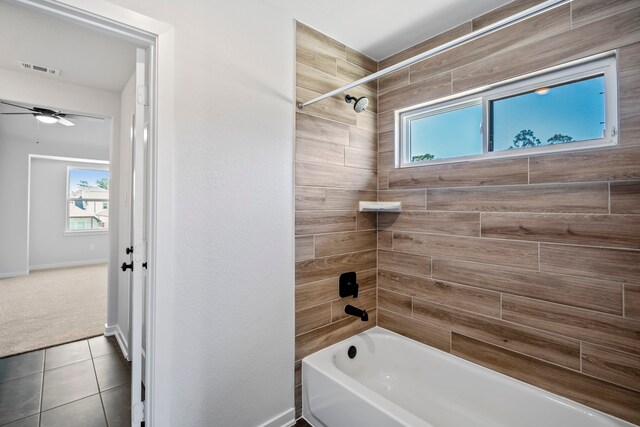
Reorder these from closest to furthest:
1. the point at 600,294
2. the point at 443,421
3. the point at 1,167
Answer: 1. the point at 600,294
2. the point at 443,421
3. the point at 1,167

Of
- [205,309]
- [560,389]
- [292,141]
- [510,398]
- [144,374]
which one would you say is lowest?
[510,398]

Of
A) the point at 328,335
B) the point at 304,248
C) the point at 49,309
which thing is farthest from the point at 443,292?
the point at 49,309

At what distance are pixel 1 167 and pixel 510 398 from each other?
744 cm

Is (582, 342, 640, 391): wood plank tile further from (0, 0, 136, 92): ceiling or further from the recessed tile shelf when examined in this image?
(0, 0, 136, 92): ceiling

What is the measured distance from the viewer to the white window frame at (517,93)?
1.44m

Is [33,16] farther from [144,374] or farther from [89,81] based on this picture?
[144,374]

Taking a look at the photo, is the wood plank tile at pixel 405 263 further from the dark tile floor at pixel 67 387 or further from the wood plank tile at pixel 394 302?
the dark tile floor at pixel 67 387

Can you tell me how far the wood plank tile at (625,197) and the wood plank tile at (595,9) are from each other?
826mm

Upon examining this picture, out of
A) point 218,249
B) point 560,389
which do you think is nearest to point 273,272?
point 218,249

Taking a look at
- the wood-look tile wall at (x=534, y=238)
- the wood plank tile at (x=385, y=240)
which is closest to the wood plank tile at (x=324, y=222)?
the wood plank tile at (x=385, y=240)

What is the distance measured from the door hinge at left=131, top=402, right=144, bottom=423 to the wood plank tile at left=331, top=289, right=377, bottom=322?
1.21 meters

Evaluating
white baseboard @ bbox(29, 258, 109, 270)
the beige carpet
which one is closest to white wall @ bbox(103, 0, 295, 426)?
the beige carpet

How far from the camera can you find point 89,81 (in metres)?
2.74

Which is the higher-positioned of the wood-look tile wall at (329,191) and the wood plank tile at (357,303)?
the wood-look tile wall at (329,191)
